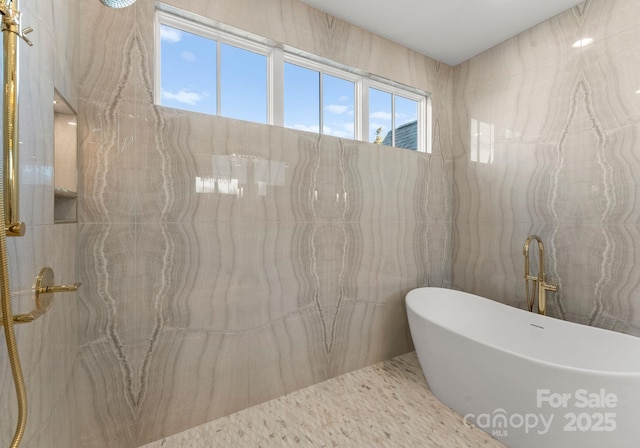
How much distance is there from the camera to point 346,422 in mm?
1771

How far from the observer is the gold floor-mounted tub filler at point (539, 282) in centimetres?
213

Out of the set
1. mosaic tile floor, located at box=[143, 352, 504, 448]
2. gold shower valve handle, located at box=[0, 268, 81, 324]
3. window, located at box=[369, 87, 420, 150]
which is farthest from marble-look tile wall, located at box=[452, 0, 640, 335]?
gold shower valve handle, located at box=[0, 268, 81, 324]

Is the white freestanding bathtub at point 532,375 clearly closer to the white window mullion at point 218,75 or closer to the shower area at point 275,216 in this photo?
the shower area at point 275,216

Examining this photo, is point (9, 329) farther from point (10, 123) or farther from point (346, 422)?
point (346, 422)

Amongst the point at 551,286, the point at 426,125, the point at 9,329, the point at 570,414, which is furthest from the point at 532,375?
the point at 426,125

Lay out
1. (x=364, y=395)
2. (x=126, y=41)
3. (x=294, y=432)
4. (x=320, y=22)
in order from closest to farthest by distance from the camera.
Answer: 1. (x=126, y=41)
2. (x=294, y=432)
3. (x=364, y=395)
4. (x=320, y=22)

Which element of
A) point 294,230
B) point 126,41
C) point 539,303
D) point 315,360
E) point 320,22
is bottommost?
point 315,360

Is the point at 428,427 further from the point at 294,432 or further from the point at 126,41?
the point at 126,41

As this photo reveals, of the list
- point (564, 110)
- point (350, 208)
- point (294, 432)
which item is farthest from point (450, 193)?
point (294, 432)

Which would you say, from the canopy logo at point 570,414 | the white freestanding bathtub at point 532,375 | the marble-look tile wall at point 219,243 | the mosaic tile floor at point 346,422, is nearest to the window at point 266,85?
the marble-look tile wall at point 219,243

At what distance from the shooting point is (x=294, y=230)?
2.04m

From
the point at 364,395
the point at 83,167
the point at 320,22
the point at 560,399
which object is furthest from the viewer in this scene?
the point at 320,22

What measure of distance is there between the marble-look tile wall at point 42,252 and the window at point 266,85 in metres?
0.51

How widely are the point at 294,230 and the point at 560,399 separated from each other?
1.64m
